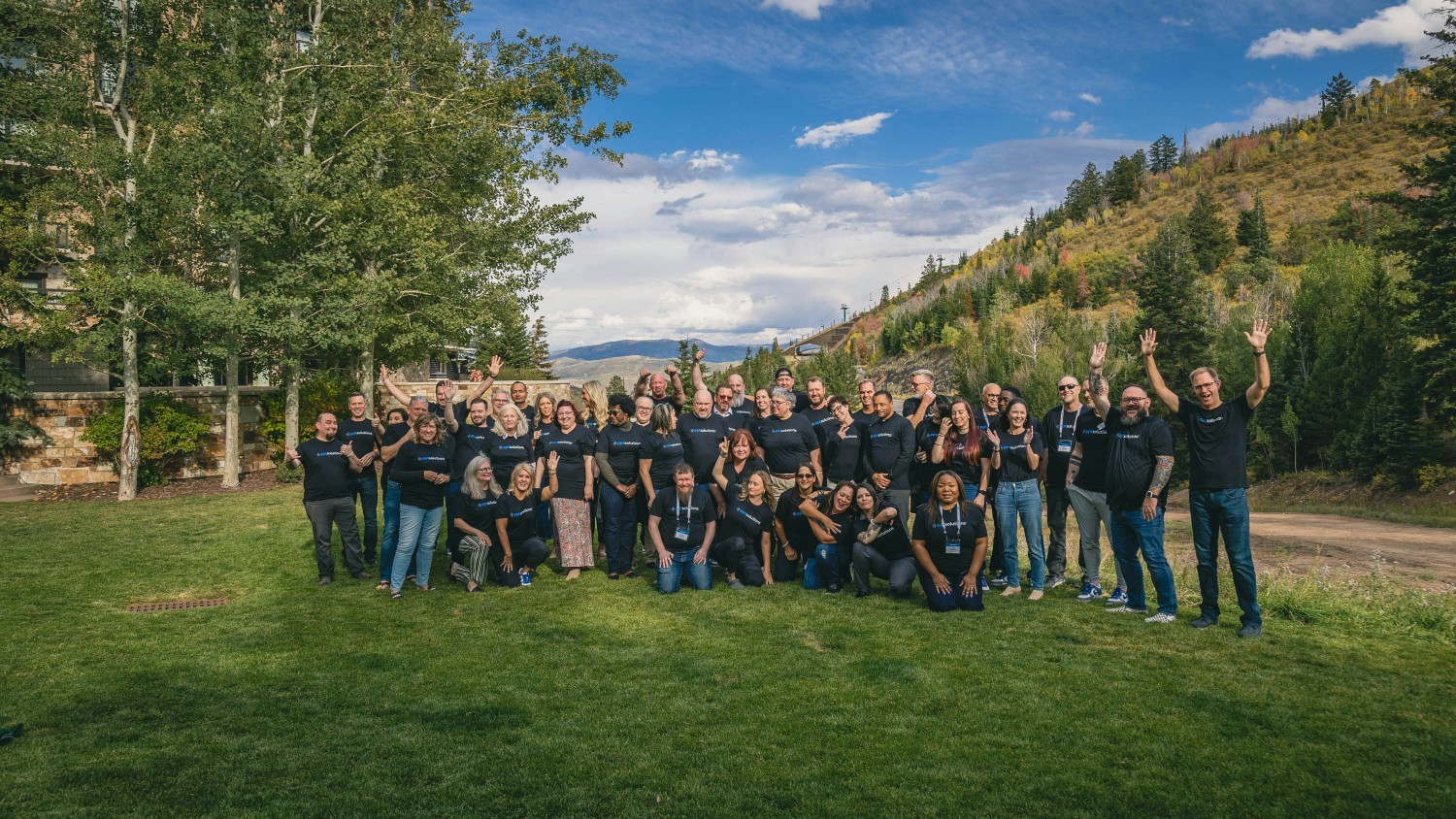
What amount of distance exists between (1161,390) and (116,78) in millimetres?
20312

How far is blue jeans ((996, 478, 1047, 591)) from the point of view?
792 centimetres

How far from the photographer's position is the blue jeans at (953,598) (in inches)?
292

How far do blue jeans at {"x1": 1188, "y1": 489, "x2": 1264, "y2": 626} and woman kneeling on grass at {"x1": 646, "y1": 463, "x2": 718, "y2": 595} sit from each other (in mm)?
4454

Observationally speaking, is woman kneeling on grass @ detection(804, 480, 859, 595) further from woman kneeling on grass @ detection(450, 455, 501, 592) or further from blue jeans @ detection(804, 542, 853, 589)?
woman kneeling on grass @ detection(450, 455, 501, 592)

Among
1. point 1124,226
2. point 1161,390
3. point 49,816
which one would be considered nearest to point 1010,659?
point 1161,390

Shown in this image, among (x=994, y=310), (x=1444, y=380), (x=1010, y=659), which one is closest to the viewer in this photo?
(x=1010, y=659)

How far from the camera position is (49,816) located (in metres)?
3.86

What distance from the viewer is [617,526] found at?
29.7ft

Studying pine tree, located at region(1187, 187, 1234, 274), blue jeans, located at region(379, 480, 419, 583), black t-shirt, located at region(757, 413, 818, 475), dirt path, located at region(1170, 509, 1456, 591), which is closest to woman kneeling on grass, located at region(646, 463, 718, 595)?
black t-shirt, located at region(757, 413, 818, 475)

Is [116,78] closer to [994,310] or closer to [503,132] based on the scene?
[503,132]

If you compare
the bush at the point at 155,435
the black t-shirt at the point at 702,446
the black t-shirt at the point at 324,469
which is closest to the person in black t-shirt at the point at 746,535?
the black t-shirt at the point at 702,446

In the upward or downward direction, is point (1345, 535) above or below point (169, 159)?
below

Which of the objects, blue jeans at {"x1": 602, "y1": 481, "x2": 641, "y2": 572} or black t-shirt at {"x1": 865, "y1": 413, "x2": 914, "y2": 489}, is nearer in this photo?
black t-shirt at {"x1": 865, "y1": 413, "x2": 914, "y2": 489}

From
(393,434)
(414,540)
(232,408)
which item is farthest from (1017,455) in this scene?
(232,408)
